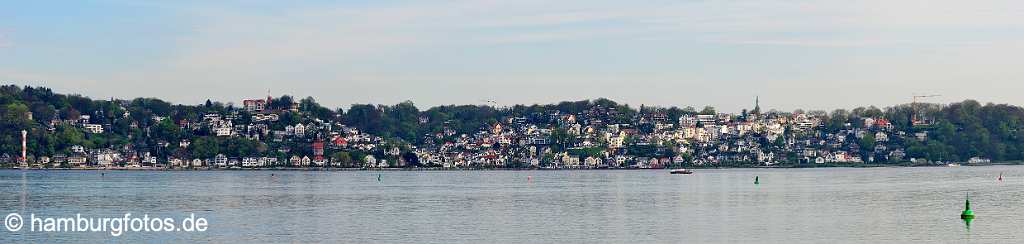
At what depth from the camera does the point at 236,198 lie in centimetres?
9194

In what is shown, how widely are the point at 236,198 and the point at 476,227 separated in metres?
35.2

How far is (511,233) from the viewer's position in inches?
2258

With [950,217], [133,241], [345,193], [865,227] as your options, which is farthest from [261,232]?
[345,193]

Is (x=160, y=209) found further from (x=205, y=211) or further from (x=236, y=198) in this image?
(x=236, y=198)

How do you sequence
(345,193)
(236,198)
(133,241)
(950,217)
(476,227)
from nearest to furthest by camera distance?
(133,241), (476,227), (950,217), (236,198), (345,193)

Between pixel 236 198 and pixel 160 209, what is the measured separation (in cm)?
1469

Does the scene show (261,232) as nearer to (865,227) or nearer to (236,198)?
(865,227)

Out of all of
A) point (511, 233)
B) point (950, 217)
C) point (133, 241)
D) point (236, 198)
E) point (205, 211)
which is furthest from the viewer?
point (236, 198)

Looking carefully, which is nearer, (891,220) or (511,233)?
(511,233)

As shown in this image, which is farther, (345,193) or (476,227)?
(345,193)

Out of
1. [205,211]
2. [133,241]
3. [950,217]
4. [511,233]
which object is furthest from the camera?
[205,211]

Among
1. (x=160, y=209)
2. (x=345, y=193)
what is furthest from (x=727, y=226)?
(x=345, y=193)

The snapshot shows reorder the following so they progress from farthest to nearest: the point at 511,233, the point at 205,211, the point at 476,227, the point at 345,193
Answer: the point at 345,193
the point at 205,211
the point at 476,227
the point at 511,233

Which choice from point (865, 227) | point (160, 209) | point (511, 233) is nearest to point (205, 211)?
point (160, 209)
